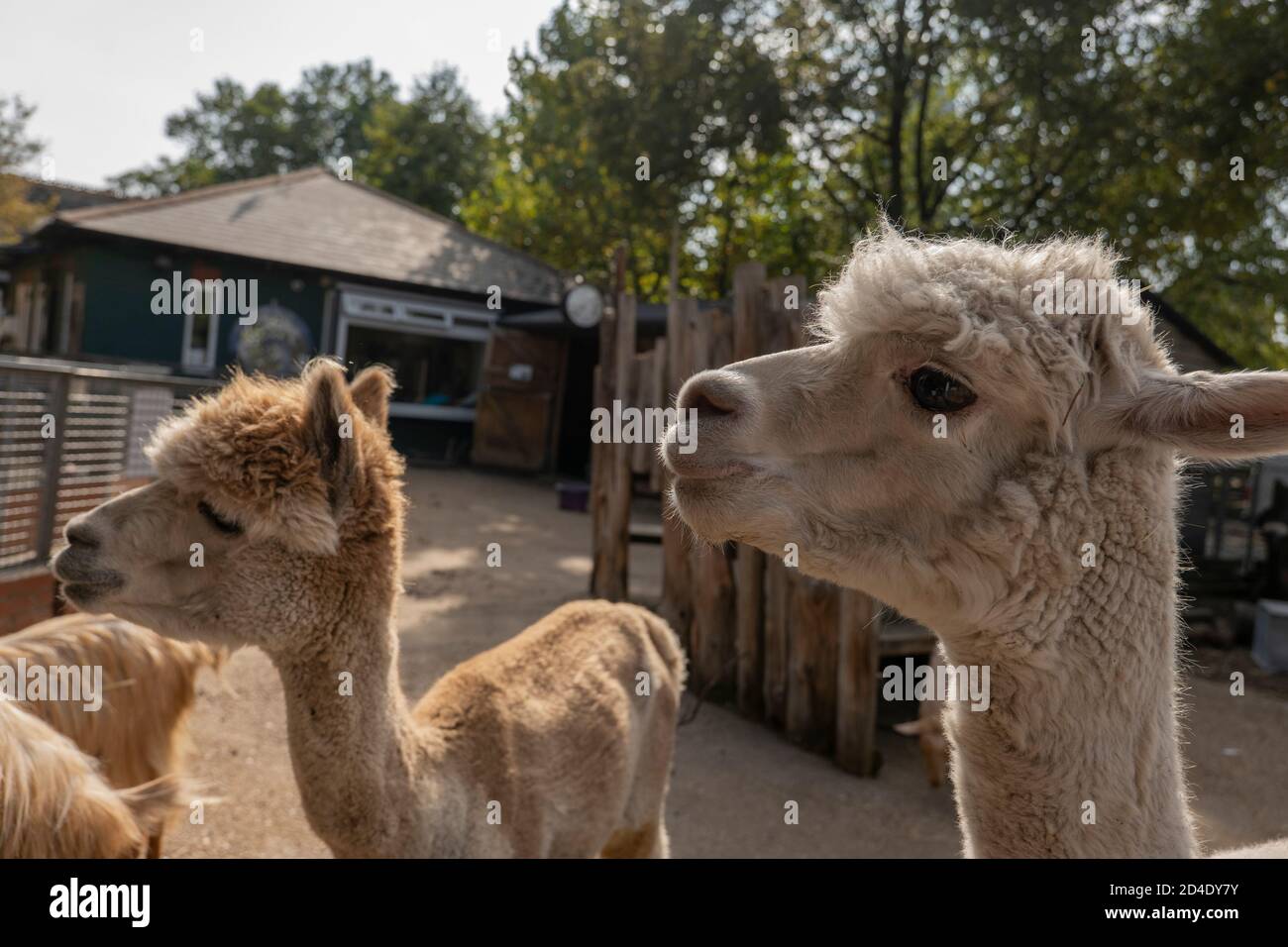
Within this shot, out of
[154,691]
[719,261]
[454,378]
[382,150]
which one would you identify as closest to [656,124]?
[719,261]

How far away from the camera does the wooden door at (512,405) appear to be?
68.7 feet

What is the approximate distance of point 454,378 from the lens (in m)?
22.8

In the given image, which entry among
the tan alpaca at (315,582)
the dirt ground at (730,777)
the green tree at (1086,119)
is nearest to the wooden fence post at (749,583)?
the dirt ground at (730,777)

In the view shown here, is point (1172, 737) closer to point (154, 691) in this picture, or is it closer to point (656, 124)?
point (154, 691)

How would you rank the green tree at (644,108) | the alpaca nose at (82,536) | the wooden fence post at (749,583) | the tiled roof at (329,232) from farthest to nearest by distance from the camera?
the tiled roof at (329,232), the green tree at (644,108), the wooden fence post at (749,583), the alpaca nose at (82,536)

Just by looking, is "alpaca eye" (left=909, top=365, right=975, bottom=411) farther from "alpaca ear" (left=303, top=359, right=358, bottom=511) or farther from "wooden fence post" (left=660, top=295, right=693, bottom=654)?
"wooden fence post" (left=660, top=295, right=693, bottom=654)

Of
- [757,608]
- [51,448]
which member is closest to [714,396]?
[757,608]

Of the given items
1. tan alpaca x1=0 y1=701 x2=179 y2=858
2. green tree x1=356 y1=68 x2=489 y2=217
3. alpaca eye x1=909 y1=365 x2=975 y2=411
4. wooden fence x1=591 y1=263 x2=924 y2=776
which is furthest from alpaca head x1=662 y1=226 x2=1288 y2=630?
green tree x1=356 y1=68 x2=489 y2=217

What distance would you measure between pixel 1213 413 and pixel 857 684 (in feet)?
16.7

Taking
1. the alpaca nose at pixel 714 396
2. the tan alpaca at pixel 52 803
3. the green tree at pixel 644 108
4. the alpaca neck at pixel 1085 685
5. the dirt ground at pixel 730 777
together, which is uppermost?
the green tree at pixel 644 108

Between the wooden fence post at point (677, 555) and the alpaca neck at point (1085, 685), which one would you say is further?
the wooden fence post at point (677, 555)

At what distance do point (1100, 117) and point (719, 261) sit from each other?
10431 mm

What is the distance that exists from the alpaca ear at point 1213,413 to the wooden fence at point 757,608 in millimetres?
3998

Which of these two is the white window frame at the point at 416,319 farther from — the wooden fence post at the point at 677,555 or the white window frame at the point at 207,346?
the wooden fence post at the point at 677,555
